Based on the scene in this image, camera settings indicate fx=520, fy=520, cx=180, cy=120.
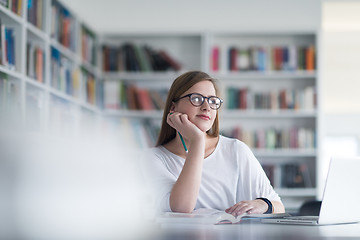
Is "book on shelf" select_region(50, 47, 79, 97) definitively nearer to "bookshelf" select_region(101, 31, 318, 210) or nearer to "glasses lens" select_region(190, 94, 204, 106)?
"bookshelf" select_region(101, 31, 318, 210)

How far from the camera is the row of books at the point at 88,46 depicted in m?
4.76

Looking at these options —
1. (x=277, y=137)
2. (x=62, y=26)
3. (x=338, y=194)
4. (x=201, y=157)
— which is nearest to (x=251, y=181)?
(x=201, y=157)

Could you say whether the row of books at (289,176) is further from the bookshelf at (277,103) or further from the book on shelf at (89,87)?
the book on shelf at (89,87)

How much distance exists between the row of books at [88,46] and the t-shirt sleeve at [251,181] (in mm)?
3122

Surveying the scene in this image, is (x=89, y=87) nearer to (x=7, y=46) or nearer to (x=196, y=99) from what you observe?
(x=7, y=46)

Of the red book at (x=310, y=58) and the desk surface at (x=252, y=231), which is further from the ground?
the red book at (x=310, y=58)

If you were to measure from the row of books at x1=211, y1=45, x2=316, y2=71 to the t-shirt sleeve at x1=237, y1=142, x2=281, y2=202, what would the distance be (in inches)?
126

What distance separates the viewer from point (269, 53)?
5.05 meters

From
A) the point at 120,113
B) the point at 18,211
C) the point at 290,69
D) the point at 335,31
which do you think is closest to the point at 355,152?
the point at 335,31

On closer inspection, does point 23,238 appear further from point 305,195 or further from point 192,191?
point 305,195

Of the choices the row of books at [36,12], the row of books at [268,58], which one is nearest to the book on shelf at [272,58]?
the row of books at [268,58]

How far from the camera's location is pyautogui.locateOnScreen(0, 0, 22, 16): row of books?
3221 millimetres

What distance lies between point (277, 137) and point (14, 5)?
2723mm

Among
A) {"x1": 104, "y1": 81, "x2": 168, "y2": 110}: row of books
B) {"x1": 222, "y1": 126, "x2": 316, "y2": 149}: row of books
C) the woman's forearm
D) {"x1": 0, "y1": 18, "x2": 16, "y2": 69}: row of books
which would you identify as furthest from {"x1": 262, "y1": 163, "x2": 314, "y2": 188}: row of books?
the woman's forearm
